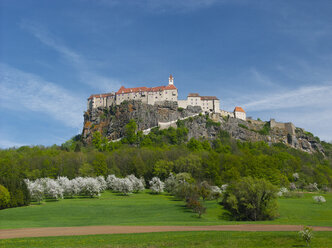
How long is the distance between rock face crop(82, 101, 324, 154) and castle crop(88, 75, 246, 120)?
14.2ft

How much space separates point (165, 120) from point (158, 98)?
14433 mm

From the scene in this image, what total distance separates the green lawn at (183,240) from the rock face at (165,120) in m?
117

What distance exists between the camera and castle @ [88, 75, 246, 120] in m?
159

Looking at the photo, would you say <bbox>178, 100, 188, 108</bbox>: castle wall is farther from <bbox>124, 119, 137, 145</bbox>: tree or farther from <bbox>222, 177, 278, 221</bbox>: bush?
<bbox>222, 177, 278, 221</bbox>: bush

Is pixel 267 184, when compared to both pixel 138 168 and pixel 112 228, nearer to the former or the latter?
pixel 112 228

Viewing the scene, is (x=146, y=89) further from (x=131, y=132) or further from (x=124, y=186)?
(x=124, y=186)

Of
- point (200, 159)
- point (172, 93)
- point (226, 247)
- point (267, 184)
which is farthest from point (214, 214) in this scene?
point (172, 93)

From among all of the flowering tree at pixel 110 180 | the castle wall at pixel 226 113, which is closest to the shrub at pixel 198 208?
the flowering tree at pixel 110 180

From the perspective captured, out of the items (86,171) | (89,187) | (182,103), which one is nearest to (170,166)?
(86,171)

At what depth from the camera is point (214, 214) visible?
48344 mm

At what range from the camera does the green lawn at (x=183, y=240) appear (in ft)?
79.8

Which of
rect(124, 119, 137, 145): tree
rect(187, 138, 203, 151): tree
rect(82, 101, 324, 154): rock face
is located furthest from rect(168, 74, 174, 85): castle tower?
rect(187, 138, 203, 151): tree

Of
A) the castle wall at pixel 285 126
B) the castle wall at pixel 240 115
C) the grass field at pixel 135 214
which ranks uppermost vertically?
the castle wall at pixel 240 115

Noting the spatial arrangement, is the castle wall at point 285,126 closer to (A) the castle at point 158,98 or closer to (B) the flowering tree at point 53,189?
(A) the castle at point 158,98
